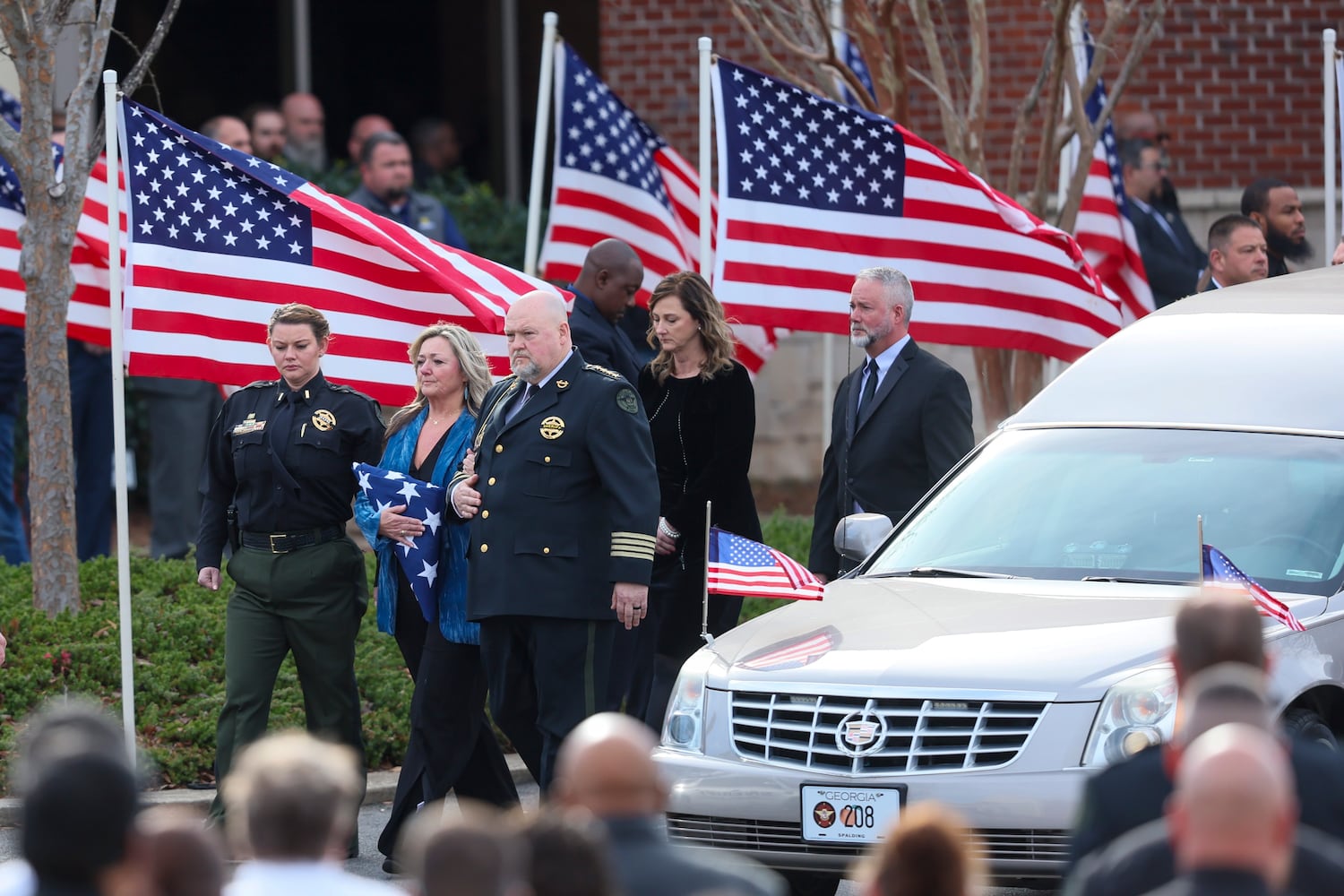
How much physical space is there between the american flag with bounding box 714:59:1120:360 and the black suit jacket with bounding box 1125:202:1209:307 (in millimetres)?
2828

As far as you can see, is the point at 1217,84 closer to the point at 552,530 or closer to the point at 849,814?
the point at 552,530

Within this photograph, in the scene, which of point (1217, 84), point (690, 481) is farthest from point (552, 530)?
point (1217, 84)

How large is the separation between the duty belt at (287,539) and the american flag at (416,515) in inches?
11.1

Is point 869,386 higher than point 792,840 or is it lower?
higher

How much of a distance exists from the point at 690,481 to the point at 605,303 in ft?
→ 3.61

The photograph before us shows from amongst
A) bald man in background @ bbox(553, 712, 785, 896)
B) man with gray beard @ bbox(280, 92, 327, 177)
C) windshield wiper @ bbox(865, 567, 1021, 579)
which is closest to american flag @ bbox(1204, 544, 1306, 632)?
windshield wiper @ bbox(865, 567, 1021, 579)

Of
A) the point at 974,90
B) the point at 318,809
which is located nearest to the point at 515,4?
the point at 974,90

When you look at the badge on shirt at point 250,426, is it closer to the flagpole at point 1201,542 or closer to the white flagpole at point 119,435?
the white flagpole at point 119,435

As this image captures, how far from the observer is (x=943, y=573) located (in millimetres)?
7910

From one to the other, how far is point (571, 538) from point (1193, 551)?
85.1 inches

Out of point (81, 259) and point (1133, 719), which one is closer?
point (1133, 719)

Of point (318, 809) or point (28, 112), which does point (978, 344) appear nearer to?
point (28, 112)

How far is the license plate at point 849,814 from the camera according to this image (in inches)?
262

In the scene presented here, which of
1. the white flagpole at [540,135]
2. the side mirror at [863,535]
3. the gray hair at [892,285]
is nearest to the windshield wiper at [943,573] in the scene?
the side mirror at [863,535]
